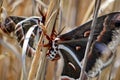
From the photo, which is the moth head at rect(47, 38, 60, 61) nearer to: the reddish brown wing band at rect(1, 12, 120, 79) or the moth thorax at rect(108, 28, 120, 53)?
the reddish brown wing band at rect(1, 12, 120, 79)

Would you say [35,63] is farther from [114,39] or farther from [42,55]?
[114,39]

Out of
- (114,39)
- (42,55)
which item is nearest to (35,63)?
(42,55)

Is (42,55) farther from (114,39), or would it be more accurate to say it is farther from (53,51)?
(114,39)

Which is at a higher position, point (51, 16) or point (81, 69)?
point (51, 16)

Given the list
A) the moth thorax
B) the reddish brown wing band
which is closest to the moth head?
the reddish brown wing band

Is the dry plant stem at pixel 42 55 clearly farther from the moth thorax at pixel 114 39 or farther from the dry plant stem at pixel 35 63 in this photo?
the moth thorax at pixel 114 39

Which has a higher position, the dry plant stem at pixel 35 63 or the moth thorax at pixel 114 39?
the moth thorax at pixel 114 39

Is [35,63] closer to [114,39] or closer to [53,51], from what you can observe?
[53,51]

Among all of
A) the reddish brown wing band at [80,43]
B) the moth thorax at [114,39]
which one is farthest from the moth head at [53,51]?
the moth thorax at [114,39]

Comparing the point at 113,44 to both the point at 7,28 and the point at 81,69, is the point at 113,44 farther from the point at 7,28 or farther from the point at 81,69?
the point at 7,28

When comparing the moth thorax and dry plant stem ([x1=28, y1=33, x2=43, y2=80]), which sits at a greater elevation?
the moth thorax

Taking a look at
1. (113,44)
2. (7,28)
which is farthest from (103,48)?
(7,28)
